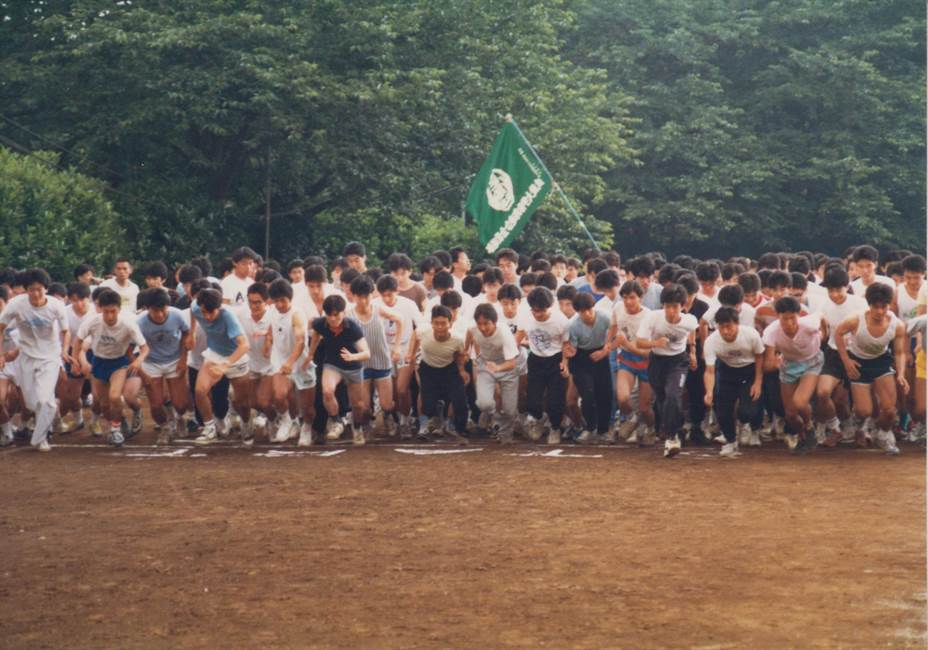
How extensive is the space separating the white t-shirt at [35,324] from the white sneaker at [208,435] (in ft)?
5.54

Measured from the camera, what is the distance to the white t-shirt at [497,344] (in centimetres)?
1498

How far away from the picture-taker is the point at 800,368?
13898 millimetres

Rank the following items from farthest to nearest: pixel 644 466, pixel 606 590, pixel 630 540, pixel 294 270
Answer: pixel 294 270
pixel 644 466
pixel 630 540
pixel 606 590

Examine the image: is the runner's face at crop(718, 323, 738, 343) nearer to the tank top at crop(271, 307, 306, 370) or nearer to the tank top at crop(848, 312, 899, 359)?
the tank top at crop(848, 312, 899, 359)

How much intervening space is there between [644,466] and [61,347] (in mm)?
6278

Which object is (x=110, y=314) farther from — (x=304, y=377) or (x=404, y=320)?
(x=404, y=320)

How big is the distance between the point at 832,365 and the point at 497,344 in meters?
3.35

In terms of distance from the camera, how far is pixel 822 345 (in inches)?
553

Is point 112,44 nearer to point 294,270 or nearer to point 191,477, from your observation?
point 294,270

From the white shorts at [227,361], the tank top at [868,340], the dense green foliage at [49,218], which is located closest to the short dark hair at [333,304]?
the white shorts at [227,361]

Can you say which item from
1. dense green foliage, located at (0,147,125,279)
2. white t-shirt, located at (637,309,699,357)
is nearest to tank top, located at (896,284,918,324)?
white t-shirt, located at (637,309,699,357)

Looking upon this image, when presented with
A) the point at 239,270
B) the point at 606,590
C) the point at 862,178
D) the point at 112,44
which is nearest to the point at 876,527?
the point at 606,590

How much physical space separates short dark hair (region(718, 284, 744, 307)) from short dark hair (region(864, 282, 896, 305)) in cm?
129

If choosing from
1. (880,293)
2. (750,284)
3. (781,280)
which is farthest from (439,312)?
(880,293)
